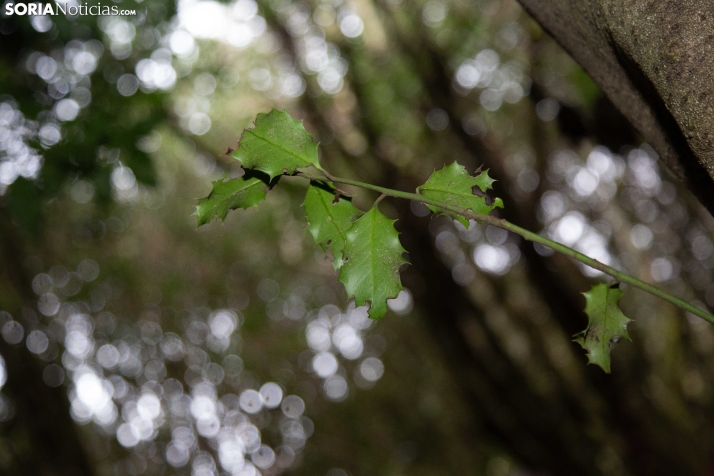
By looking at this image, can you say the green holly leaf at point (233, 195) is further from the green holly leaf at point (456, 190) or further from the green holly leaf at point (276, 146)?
the green holly leaf at point (456, 190)

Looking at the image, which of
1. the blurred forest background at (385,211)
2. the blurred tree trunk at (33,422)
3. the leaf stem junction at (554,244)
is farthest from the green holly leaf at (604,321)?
the blurred tree trunk at (33,422)

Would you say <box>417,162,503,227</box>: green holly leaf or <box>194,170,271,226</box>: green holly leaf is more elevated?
<box>417,162,503,227</box>: green holly leaf

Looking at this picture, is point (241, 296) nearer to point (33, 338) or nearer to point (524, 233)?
point (33, 338)

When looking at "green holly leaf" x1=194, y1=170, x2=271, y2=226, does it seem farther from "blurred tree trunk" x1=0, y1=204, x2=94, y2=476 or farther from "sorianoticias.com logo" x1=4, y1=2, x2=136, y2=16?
"blurred tree trunk" x1=0, y1=204, x2=94, y2=476

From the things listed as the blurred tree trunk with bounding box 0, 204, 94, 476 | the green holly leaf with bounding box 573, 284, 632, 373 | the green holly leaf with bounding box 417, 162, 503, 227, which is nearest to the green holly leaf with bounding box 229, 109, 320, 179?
the green holly leaf with bounding box 417, 162, 503, 227

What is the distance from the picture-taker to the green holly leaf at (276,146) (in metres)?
0.76

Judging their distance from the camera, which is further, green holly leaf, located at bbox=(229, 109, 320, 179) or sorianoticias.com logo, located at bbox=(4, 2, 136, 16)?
sorianoticias.com logo, located at bbox=(4, 2, 136, 16)

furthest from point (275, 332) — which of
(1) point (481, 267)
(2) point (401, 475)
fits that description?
(1) point (481, 267)

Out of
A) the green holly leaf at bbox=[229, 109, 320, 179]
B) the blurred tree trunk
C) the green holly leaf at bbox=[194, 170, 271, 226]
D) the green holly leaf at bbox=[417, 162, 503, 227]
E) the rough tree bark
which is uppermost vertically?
the rough tree bark

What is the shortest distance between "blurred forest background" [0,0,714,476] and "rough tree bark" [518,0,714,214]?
1.29 meters

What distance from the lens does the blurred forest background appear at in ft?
8.21

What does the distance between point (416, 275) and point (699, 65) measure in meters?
4.05

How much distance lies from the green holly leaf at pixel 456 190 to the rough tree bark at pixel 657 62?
27 cm

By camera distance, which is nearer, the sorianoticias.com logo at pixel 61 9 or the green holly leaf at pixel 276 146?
the green holly leaf at pixel 276 146
